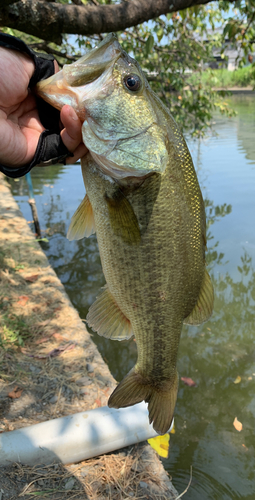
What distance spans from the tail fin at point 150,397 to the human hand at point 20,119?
1206mm

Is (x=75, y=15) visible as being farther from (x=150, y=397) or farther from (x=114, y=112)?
(x=150, y=397)

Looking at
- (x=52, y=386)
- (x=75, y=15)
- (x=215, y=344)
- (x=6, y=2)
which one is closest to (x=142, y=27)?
(x=75, y=15)

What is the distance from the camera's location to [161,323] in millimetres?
1758

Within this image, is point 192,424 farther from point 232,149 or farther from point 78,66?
point 232,149

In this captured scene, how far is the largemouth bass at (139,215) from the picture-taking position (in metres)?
1.48

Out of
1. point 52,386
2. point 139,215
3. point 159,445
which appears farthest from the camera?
point 52,386

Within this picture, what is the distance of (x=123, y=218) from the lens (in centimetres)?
155

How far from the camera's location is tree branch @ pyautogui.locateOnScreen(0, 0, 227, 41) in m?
3.27

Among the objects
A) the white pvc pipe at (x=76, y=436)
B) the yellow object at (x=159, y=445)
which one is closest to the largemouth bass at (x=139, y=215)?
the white pvc pipe at (x=76, y=436)

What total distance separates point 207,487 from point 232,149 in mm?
13109

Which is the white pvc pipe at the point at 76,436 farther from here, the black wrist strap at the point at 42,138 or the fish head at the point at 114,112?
the fish head at the point at 114,112

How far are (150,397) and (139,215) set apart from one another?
0.97 metres

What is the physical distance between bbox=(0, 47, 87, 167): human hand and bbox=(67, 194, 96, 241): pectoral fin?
0.89 feet

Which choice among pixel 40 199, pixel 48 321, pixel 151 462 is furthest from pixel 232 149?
pixel 151 462
